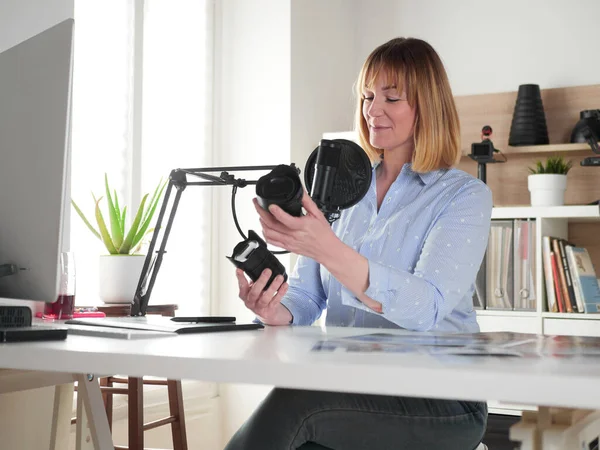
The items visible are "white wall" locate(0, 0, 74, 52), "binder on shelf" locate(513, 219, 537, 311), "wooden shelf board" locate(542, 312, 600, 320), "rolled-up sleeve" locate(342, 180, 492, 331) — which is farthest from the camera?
"binder on shelf" locate(513, 219, 537, 311)

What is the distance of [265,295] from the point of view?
1482mm

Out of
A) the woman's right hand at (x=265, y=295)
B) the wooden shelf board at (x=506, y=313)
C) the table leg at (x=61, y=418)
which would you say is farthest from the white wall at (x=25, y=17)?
the wooden shelf board at (x=506, y=313)

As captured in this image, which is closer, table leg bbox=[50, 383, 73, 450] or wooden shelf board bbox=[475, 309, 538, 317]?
table leg bbox=[50, 383, 73, 450]

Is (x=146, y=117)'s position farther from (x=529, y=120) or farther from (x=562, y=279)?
(x=562, y=279)

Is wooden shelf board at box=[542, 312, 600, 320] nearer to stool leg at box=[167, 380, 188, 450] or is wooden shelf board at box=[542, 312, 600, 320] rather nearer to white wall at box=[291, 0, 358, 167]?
white wall at box=[291, 0, 358, 167]

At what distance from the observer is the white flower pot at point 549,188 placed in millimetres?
3086

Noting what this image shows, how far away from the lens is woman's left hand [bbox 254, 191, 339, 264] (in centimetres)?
118

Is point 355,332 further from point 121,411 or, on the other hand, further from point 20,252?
point 121,411

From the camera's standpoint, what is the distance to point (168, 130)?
3.38 metres

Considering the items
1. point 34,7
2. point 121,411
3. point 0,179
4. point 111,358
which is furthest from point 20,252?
point 121,411

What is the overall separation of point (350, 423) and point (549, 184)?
7.28 ft

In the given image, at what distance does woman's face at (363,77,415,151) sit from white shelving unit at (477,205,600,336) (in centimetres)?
148

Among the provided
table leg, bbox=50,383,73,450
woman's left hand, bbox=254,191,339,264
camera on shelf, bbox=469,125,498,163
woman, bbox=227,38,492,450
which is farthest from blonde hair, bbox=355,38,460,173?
camera on shelf, bbox=469,125,498,163

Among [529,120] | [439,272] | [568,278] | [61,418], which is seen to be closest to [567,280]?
[568,278]
